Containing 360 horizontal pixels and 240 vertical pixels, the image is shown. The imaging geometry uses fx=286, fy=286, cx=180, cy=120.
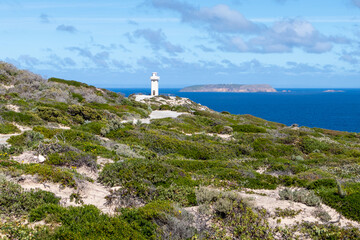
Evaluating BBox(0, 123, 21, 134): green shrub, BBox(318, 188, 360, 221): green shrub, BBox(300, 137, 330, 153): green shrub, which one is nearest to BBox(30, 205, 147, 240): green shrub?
BBox(318, 188, 360, 221): green shrub

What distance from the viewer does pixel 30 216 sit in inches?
257

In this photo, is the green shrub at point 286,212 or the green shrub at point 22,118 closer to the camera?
the green shrub at point 286,212

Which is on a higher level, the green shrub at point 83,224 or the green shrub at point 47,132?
the green shrub at point 47,132

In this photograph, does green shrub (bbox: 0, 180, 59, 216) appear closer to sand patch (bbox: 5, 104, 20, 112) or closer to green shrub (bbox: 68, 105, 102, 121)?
green shrub (bbox: 68, 105, 102, 121)

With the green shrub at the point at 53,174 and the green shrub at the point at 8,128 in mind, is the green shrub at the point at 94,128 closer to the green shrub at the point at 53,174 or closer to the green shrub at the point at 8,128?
the green shrub at the point at 8,128

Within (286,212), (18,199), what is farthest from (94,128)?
(286,212)

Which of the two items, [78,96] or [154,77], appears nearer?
[78,96]

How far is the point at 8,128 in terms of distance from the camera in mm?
16734

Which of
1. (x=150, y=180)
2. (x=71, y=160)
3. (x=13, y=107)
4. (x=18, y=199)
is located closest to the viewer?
(x=18, y=199)

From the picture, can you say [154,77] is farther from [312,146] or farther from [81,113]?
[312,146]

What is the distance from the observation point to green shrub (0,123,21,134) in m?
16.3

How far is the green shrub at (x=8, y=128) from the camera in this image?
16.3 meters

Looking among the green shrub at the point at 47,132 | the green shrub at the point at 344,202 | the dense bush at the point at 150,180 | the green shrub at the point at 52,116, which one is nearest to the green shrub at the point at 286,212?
the green shrub at the point at 344,202

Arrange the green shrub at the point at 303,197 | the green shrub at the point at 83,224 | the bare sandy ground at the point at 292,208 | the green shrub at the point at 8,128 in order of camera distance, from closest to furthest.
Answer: the green shrub at the point at 83,224, the bare sandy ground at the point at 292,208, the green shrub at the point at 303,197, the green shrub at the point at 8,128
